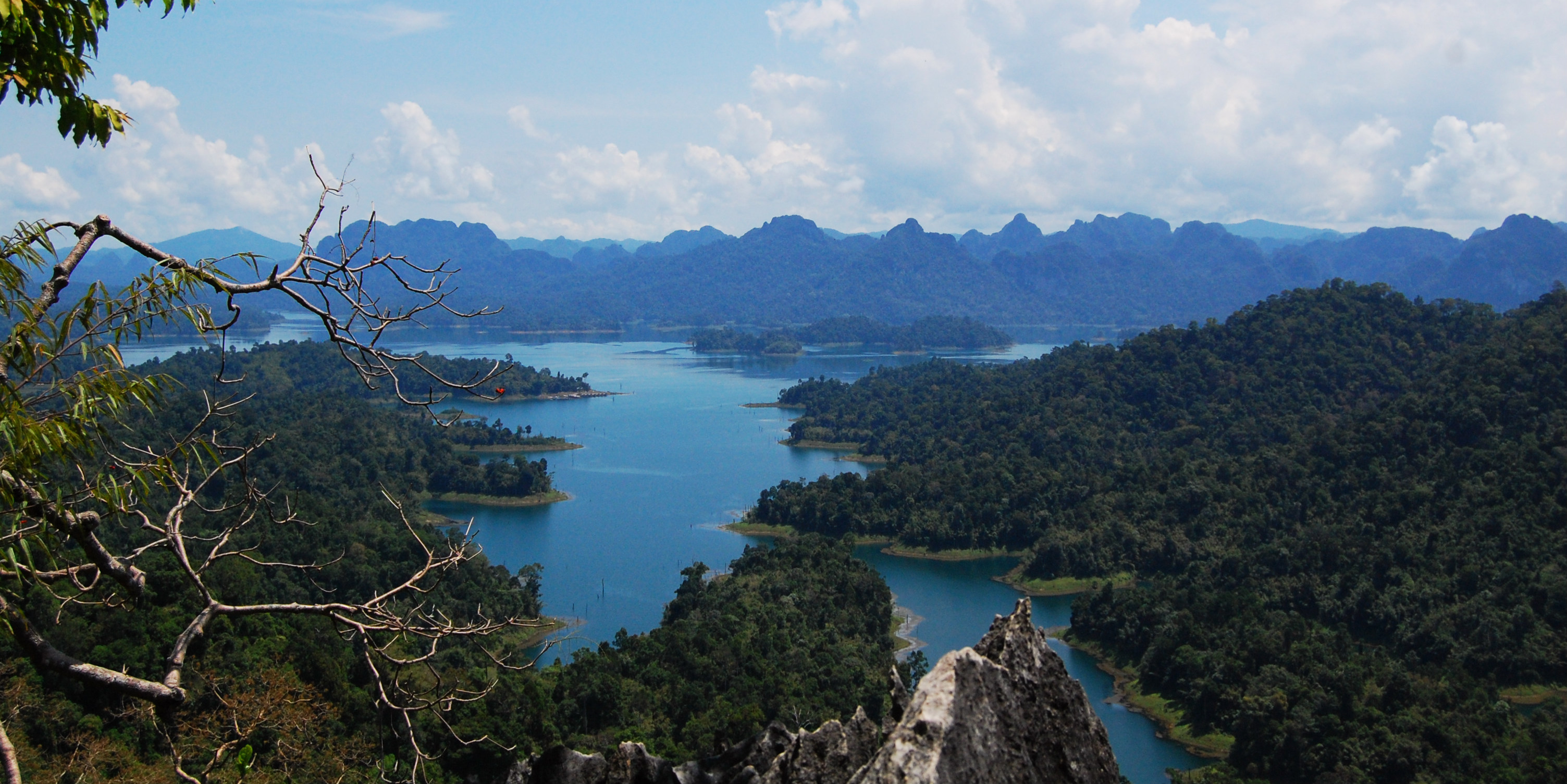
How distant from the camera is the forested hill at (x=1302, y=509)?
73.9 feet

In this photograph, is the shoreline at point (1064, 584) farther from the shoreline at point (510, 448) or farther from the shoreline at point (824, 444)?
the shoreline at point (510, 448)

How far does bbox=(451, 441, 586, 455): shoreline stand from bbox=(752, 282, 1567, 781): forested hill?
14356mm

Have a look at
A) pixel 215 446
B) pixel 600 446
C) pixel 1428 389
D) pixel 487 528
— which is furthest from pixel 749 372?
pixel 215 446

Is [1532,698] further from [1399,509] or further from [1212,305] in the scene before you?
[1212,305]

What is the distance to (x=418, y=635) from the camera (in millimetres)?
2891

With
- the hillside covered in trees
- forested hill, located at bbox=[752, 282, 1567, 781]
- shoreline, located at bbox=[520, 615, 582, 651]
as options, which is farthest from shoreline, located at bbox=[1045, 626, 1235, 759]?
shoreline, located at bbox=[520, 615, 582, 651]

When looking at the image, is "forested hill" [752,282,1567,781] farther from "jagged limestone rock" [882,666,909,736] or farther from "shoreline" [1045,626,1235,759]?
"jagged limestone rock" [882,666,909,736]

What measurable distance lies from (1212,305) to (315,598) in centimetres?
18804

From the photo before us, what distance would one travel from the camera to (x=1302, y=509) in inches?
1438

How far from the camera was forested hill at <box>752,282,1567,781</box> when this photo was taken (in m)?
22.5

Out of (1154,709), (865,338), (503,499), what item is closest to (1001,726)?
(1154,709)

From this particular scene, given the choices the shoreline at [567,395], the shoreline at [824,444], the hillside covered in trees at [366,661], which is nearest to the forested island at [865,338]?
the shoreline at [567,395]

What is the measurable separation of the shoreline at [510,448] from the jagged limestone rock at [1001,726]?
194 feet

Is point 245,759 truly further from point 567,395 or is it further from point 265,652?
point 567,395
